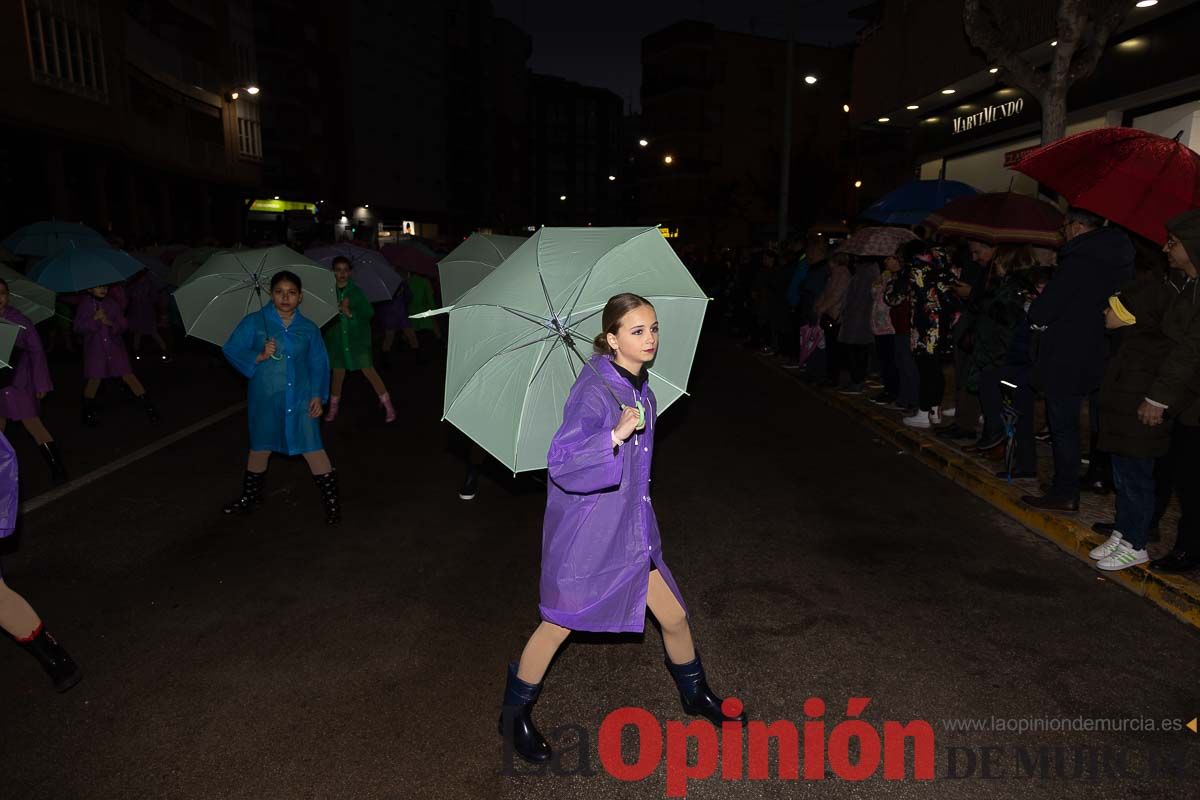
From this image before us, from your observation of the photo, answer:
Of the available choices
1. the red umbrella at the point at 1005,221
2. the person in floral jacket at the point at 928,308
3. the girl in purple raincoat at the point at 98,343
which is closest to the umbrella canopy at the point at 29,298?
the girl in purple raincoat at the point at 98,343

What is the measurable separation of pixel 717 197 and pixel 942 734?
206 feet

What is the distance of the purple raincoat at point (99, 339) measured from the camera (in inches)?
371

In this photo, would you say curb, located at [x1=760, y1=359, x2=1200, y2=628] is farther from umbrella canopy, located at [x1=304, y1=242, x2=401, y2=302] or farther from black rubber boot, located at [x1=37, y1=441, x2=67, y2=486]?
black rubber boot, located at [x1=37, y1=441, x2=67, y2=486]

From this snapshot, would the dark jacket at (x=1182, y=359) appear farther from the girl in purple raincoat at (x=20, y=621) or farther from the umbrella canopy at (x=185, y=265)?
the umbrella canopy at (x=185, y=265)

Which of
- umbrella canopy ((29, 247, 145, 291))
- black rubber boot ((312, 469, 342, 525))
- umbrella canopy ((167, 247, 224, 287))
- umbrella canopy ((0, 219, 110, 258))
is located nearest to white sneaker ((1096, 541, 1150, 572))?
black rubber boot ((312, 469, 342, 525))

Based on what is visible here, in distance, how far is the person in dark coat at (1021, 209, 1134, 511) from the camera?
5598mm

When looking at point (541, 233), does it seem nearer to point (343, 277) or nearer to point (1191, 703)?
point (1191, 703)

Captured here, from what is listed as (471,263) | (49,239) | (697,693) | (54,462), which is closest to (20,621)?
(697,693)

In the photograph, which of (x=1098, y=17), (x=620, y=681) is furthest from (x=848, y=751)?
(x=1098, y=17)

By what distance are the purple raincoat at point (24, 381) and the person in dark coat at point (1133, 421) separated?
8.33 meters

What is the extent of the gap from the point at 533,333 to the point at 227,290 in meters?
4.42

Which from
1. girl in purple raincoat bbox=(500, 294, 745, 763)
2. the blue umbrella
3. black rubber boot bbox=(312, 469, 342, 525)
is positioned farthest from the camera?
the blue umbrella

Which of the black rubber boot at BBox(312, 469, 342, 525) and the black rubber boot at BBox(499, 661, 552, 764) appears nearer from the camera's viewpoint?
the black rubber boot at BBox(499, 661, 552, 764)

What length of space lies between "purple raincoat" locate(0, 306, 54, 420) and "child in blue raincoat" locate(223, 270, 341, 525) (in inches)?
98.0
